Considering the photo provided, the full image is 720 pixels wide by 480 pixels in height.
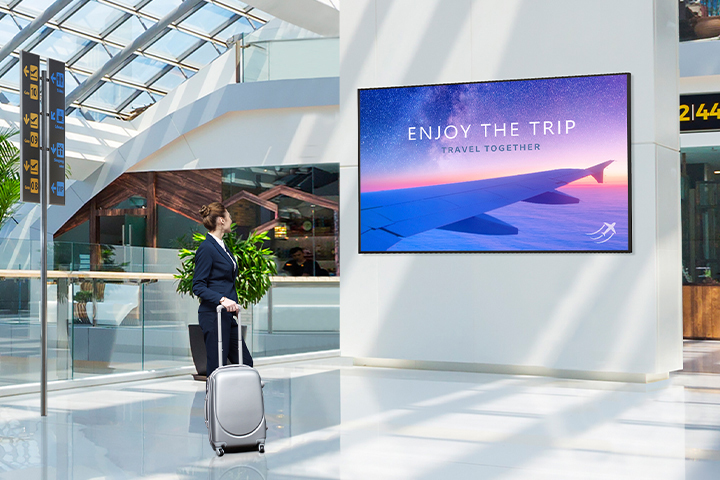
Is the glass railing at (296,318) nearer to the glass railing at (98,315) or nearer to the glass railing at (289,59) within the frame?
the glass railing at (98,315)

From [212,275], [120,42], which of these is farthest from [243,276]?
[120,42]

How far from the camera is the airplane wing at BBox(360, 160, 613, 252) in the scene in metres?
8.72

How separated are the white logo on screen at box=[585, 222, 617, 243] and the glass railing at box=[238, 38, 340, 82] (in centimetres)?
974

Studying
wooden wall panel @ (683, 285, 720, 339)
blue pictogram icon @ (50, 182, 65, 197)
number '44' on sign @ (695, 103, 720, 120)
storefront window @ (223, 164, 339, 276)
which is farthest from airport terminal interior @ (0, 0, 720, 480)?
storefront window @ (223, 164, 339, 276)

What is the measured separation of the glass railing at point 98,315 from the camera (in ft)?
28.0

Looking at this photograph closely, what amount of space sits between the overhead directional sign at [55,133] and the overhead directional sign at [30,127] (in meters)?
0.10

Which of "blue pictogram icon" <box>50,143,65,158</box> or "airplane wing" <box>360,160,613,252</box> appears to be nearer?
"blue pictogram icon" <box>50,143,65,158</box>

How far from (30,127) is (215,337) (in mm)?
2313

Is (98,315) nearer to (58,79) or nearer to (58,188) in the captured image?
(58,188)

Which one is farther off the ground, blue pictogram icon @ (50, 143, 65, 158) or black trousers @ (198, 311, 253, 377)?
blue pictogram icon @ (50, 143, 65, 158)

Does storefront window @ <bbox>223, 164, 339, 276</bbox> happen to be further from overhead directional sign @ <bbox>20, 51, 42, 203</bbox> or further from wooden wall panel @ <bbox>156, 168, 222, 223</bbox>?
overhead directional sign @ <bbox>20, 51, 42, 203</bbox>

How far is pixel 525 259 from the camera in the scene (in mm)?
8836

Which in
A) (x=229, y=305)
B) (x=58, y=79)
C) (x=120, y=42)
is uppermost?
(x=120, y=42)

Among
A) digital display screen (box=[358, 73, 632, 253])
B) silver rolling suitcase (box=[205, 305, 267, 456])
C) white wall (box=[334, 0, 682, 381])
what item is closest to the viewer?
silver rolling suitcase (box=[205, 305, 267, 456])
